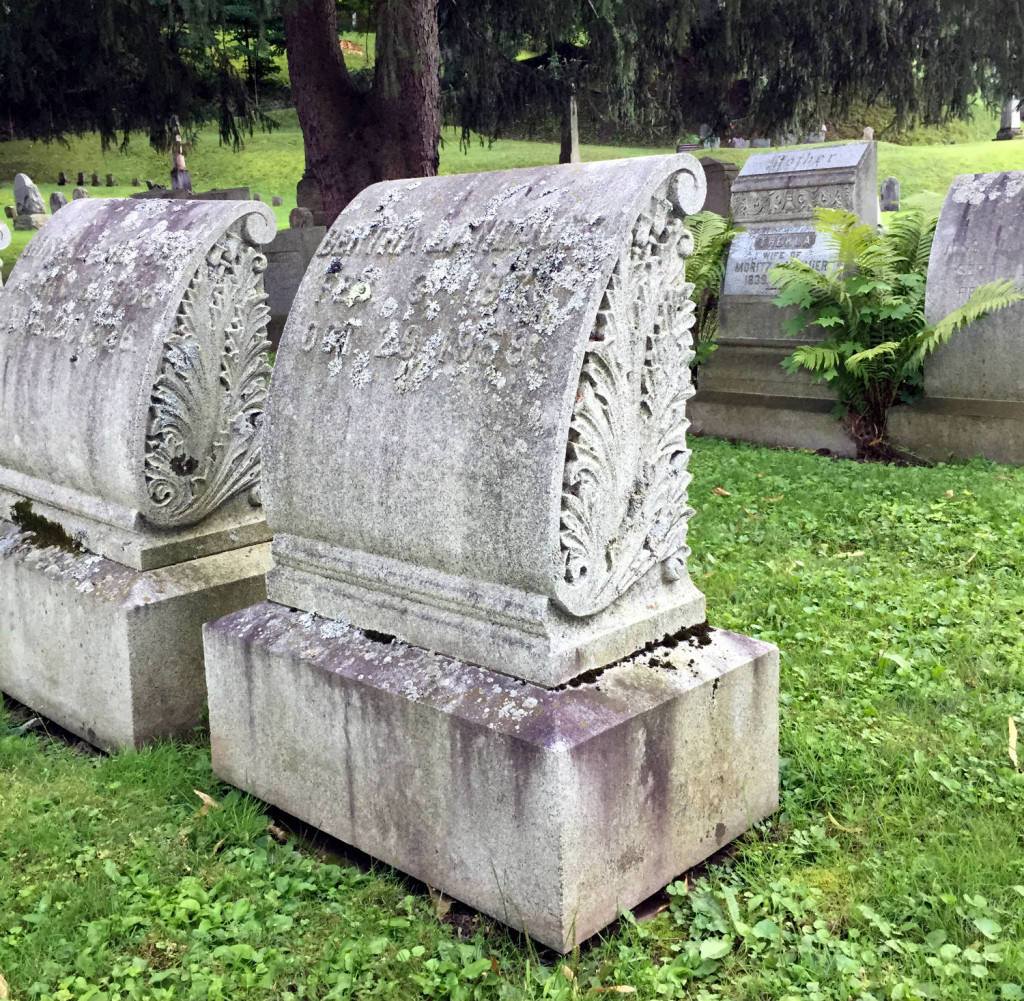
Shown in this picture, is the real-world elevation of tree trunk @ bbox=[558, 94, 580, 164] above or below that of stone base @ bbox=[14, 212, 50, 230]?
above

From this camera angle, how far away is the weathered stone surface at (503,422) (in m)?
2.41

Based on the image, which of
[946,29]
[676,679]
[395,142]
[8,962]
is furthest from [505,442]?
[946,29]

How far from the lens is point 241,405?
11.8 feet

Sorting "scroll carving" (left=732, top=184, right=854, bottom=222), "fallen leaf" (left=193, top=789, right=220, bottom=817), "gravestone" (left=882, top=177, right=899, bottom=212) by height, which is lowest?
"fallen leaf" (left=193, top=789, right=220, bottom=817)

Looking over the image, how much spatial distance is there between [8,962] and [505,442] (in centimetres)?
165

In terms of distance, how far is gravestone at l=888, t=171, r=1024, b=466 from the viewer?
6.59 m

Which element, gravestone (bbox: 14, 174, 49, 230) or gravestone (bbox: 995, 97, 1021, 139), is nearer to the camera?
gravestone (bbox: 14, 174, 49, 230)

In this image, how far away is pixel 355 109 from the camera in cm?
1088

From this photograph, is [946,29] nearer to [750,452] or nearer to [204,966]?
[750,452]

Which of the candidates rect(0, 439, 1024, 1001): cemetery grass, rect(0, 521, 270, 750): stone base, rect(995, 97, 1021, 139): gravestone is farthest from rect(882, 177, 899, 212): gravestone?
rect(0, 521, 270, 750): stone base

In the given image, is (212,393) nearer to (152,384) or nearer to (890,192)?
(152,384)

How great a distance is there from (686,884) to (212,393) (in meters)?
2.15

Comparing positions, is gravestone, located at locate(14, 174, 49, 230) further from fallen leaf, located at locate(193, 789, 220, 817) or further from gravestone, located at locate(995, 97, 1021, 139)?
gravestone, located at locate(995, 97, 1021, 139)

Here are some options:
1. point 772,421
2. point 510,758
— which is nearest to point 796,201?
point 772,421
